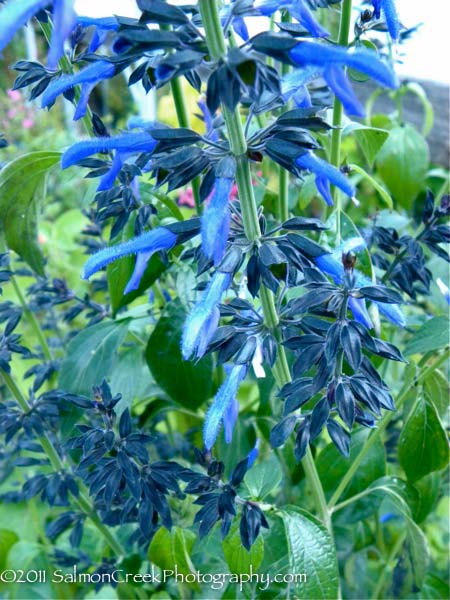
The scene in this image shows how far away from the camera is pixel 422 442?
0.81 metres

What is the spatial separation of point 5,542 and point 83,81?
0.89 metres

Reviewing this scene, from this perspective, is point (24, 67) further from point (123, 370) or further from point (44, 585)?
point (44, 585)

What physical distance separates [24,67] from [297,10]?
11.8 inches

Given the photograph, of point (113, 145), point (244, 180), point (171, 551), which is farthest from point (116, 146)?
point (171, 551)

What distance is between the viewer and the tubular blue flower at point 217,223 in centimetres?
51

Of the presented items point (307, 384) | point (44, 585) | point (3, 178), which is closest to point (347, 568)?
point (44, 585)

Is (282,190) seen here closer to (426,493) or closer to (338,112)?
(338,112)

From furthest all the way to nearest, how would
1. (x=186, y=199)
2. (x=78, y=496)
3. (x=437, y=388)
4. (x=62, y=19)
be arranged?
(x=186, y=199) → (x=78, y=496) → (x=437, y=388) → (x=62, y=19)

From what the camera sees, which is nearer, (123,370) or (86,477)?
(86,477)

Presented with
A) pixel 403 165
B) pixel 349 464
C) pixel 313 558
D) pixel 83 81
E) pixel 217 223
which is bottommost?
pixel 349 464

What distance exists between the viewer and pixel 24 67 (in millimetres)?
695

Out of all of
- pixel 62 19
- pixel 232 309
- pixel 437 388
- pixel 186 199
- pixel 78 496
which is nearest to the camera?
pixel 62 19

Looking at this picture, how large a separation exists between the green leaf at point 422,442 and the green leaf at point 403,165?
1.51ft

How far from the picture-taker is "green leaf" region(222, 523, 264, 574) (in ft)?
2.26
